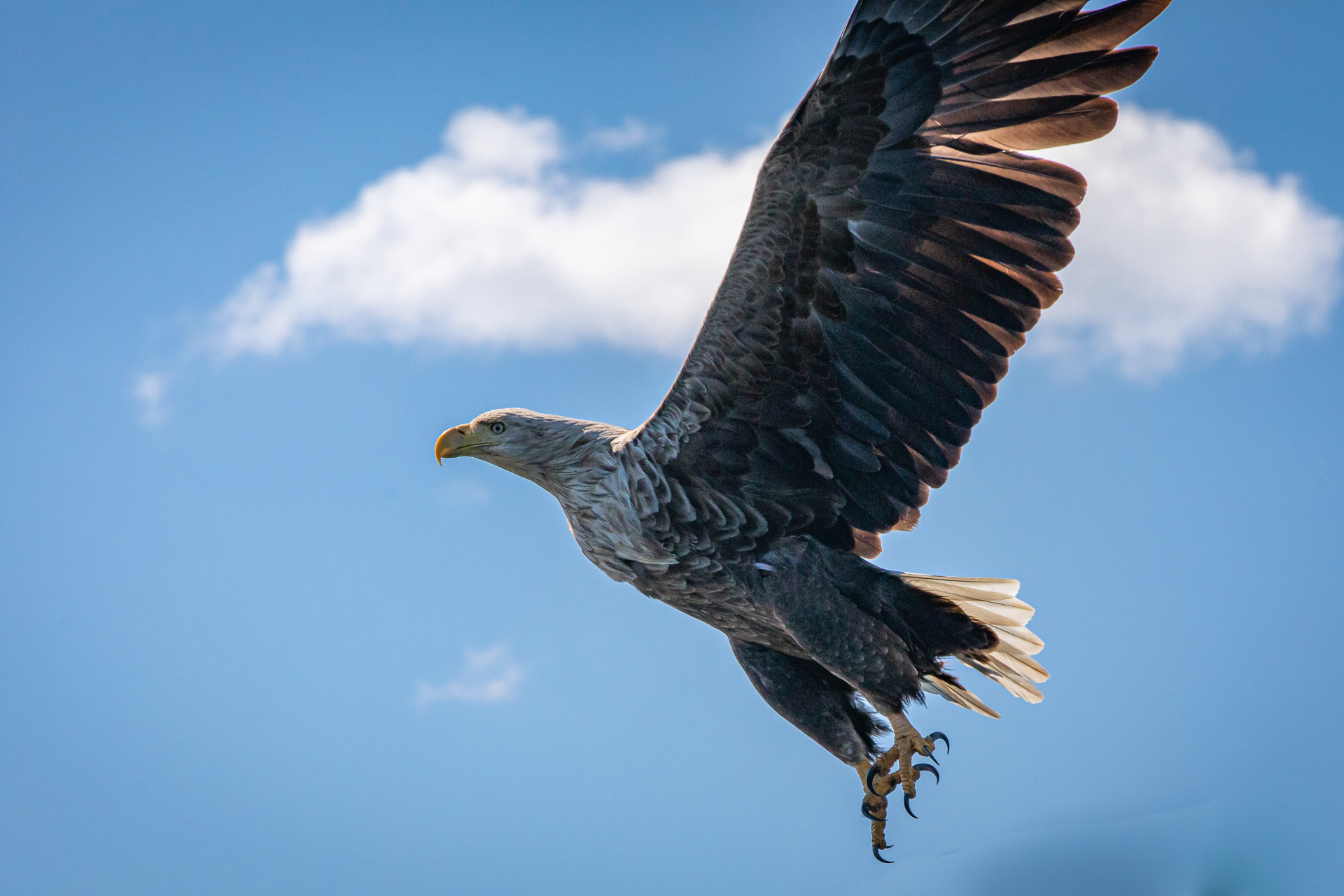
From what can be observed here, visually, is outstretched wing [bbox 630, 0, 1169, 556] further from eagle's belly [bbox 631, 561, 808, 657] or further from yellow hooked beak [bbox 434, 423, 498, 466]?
yellow hooked beak [bbox 434, 423, 498, 466]

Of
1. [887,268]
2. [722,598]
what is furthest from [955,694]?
[887,268]

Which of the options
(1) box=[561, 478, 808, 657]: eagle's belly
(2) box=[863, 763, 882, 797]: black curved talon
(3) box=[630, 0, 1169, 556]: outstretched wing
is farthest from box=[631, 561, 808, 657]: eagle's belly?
(2) box=[863, 763, 882, 797]: black curved talon

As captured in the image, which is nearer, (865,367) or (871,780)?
(865,367)

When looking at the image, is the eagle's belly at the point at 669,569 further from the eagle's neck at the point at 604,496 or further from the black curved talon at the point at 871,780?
the black curved talon at the point at 871,780

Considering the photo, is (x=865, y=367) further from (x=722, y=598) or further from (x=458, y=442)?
(x=458, y=442)

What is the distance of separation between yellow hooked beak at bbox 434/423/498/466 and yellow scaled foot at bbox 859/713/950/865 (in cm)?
206

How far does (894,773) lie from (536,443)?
1980 mm

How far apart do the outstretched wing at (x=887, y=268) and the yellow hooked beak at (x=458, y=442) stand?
0.86 m

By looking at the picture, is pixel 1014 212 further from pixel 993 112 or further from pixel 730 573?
pixel 730 573

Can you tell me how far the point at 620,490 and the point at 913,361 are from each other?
4.13 feet

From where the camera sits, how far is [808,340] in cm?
438

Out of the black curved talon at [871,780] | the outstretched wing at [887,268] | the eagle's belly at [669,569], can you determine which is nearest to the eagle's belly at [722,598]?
the eagle's belly at [669,569]

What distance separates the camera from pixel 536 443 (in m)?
4.84

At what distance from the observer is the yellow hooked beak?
16.2ft
